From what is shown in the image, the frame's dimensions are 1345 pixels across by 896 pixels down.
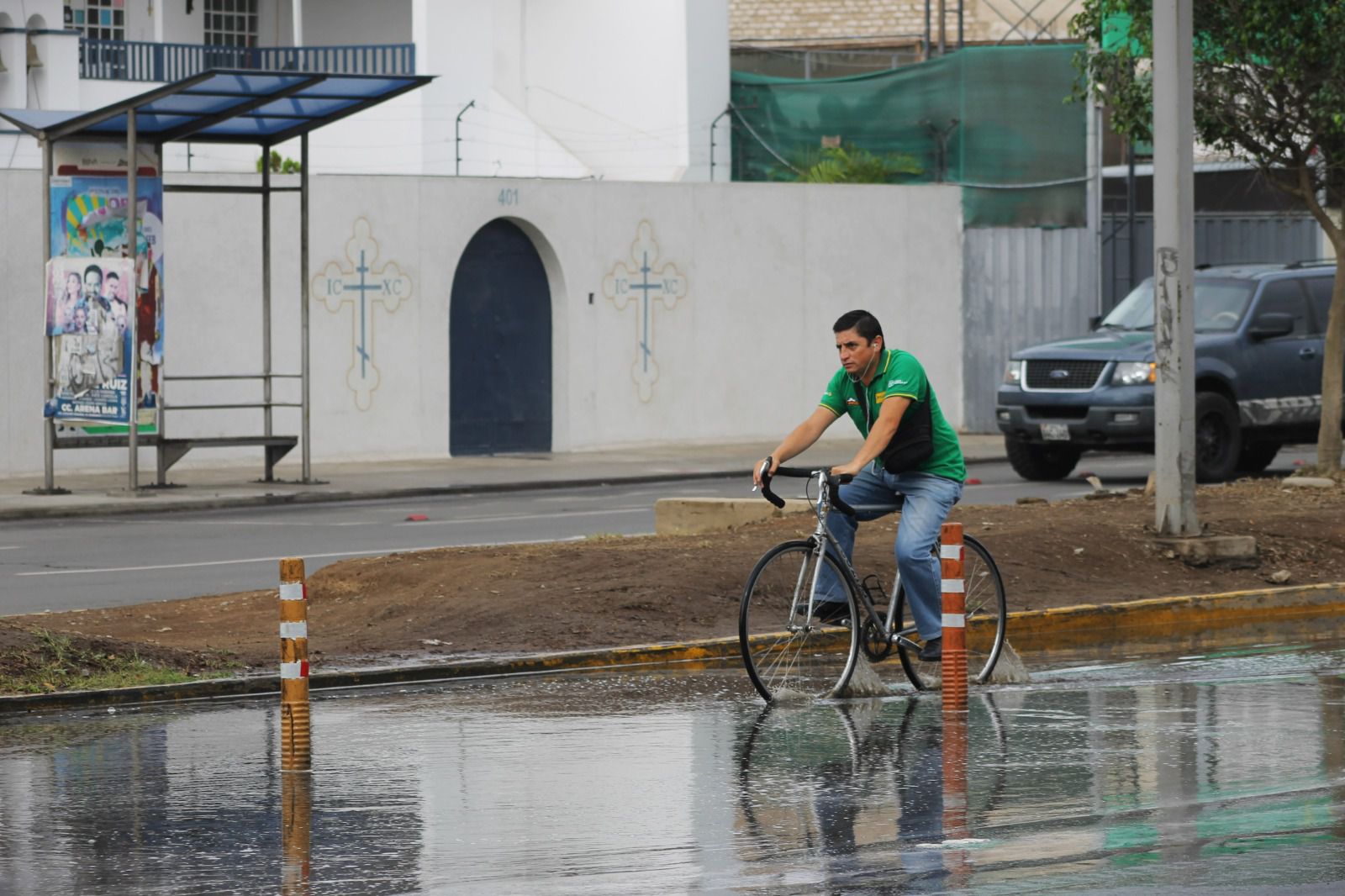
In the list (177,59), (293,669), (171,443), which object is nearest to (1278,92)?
(171,443)

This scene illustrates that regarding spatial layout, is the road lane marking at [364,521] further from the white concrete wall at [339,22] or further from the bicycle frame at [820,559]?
the white concrete wall at [339,22]

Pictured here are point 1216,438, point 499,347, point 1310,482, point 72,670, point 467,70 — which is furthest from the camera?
point 467,70

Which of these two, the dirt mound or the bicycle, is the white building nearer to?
the dirt mound

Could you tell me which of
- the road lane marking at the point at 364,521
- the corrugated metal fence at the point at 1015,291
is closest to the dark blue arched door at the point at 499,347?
the corrugated metal fence at the point at 1015,291

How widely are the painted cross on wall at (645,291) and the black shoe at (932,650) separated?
798 inches

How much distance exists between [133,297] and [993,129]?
1476cm

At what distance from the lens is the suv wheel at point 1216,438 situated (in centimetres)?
2312

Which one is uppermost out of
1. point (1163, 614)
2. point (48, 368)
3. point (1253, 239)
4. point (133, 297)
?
point (1253, 239)

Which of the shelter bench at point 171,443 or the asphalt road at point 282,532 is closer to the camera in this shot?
the asphalt road at point 282,532

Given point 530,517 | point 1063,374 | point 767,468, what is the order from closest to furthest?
point 767,468
point 530,517
point 1063,374

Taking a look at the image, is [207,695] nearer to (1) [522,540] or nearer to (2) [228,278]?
(1) [522,540]

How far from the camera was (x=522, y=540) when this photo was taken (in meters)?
18.4

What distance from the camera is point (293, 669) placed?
8.91 meters

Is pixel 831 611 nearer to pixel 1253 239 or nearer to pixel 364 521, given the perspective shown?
pixel 364 521
